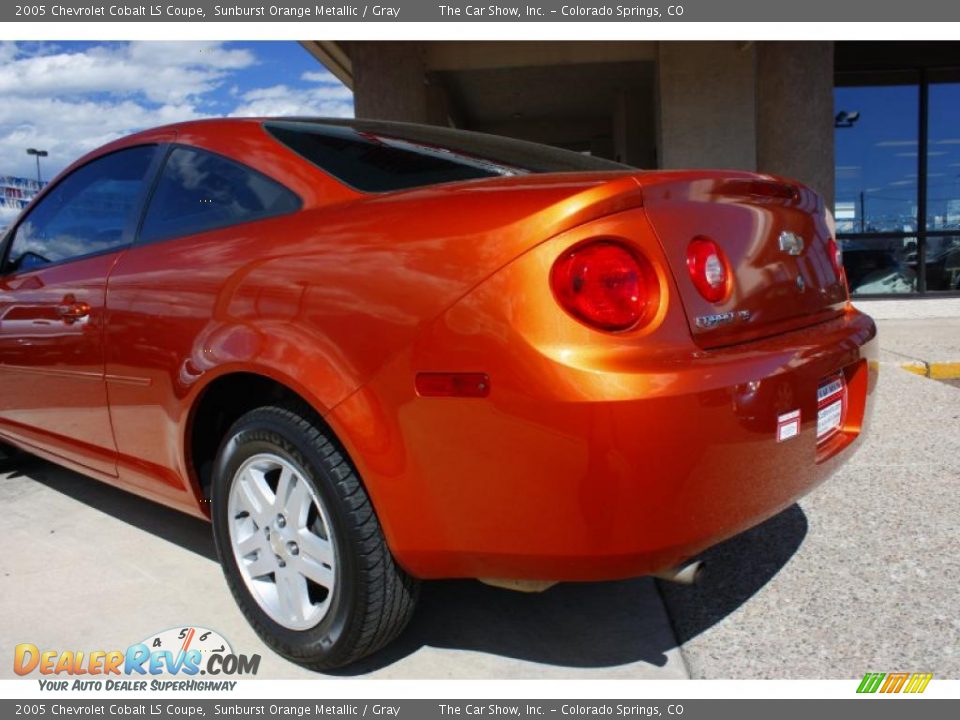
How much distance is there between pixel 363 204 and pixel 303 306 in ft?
1.04

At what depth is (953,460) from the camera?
12.3ft

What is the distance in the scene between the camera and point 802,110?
7.89 metres

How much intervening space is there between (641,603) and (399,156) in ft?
5.22

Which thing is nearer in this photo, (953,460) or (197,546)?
(197,546)

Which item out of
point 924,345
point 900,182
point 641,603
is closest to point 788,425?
point 641,603

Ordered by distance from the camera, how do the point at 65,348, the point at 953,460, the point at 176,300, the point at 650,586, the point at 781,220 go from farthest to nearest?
the point at 953,460, the point at 65,348, the point at 650,586, the point at 176,300, the point at 781,220

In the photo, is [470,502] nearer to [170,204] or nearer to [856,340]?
[856,340]

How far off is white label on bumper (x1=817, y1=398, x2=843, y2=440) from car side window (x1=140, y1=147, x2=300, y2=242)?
5.04 ft

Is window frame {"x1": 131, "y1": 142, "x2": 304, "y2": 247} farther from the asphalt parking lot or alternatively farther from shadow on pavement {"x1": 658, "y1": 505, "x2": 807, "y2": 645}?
shadow on pavement {"x1": 658, "y1": 505, "x2": 807, "y2": 645}

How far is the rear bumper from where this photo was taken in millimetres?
1682

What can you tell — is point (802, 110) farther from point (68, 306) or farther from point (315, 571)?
point (315, 571)

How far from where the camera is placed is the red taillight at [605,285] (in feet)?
5.77

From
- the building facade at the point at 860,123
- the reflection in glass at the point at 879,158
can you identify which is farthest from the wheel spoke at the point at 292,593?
the reflection in glass at the point at 879,158

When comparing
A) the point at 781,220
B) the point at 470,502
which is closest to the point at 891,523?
the point at 781,220
